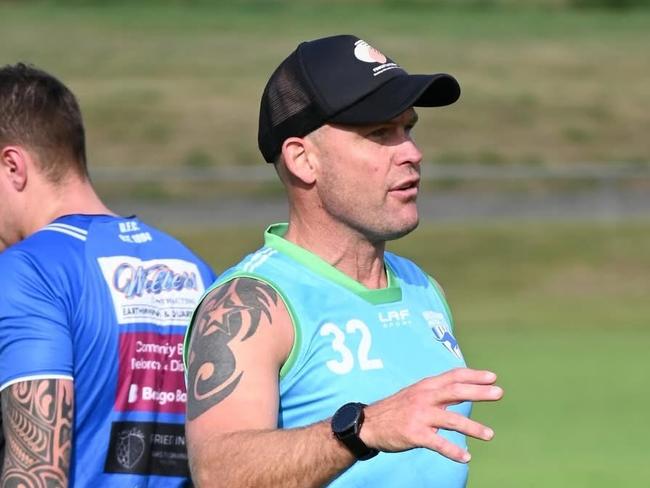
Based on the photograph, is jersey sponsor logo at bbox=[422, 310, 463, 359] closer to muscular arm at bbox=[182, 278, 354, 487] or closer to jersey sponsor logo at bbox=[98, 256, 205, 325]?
muscular arm at bbox=[182, 278, 354, 487]

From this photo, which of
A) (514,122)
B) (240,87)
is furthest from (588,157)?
(240,87)

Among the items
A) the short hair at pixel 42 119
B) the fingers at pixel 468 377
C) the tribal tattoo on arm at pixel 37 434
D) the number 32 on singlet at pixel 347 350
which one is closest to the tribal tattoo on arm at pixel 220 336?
the number 32 on singlet at pixel 347 350

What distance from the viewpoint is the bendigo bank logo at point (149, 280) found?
→ 14.9 ft

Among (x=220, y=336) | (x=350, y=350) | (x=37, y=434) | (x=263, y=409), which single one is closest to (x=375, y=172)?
(x=350, y=350)

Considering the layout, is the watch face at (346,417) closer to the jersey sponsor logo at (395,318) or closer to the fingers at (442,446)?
the fingers at (442,446)

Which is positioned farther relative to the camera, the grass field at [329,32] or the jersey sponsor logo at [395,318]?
the grass field at [329,32]

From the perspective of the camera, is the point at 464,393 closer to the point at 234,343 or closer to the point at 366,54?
the point at 234,343

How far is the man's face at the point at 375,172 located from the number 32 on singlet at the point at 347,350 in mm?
282

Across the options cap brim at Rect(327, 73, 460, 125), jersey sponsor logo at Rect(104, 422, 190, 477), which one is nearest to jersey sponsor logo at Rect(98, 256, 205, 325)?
jersey sponsor logo at Rect(104, 422, 190, 477)

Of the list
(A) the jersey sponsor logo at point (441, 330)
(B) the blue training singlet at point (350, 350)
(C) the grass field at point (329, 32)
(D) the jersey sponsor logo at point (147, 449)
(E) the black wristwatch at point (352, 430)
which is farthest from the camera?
(C) the grass field at point (329, 32)

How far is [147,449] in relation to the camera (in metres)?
4.60

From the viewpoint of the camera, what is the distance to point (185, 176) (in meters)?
21.6

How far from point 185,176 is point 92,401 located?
Answer: 56.8ft

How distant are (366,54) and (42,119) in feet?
4.08
